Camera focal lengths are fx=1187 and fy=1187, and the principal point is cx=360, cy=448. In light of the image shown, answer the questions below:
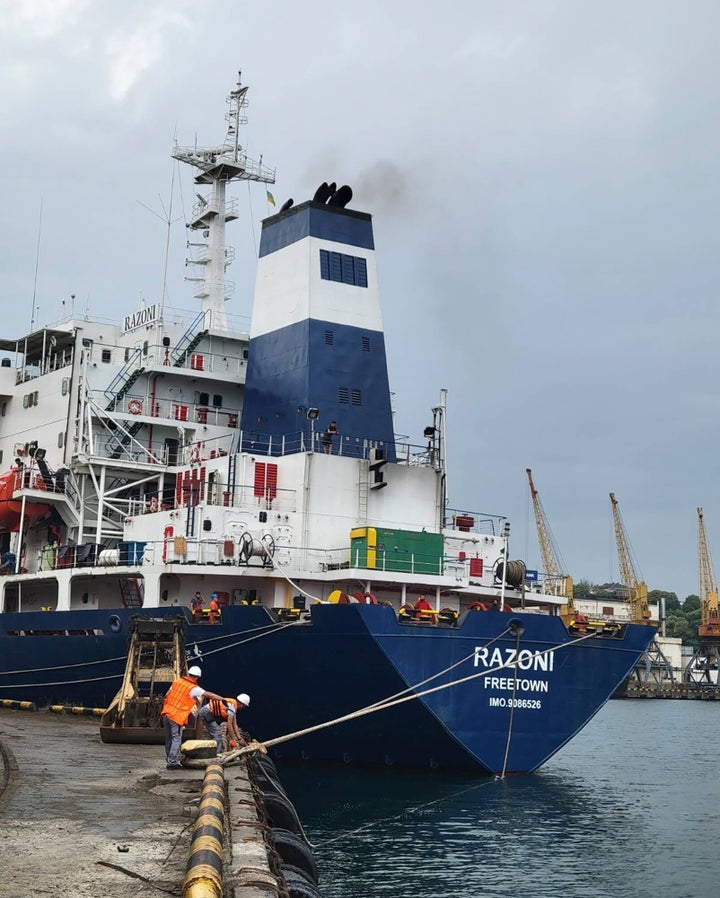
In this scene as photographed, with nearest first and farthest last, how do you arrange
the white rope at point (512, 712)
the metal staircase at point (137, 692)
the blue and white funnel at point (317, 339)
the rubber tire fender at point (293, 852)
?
the rubber tire fender at point (293, 852) → the metal staircase at point (137, 692) → the white rope at point (512, 712) → the blue and white funnel at point (317, 339)

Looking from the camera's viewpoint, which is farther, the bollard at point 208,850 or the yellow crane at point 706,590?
the yellow crane at point 706,590

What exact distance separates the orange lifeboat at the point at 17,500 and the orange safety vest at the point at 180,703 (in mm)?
18375

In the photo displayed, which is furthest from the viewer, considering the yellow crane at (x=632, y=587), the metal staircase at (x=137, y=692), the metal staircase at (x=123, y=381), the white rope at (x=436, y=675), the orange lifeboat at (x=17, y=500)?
the yellow crane at (x=632, y=587)

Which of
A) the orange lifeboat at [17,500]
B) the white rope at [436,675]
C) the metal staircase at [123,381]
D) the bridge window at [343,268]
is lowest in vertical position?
the white rope at [436,675]

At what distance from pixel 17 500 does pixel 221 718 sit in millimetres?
18932

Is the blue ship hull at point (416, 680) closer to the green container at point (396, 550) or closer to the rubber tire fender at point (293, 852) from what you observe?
the green container at point (396, 550)

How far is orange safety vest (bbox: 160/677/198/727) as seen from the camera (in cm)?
1617

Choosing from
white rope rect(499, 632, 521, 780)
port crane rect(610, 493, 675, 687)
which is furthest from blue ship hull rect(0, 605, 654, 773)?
port crane rect(610, 493, 675, 687)

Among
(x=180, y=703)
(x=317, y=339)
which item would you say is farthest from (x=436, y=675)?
(x=317, y=339)

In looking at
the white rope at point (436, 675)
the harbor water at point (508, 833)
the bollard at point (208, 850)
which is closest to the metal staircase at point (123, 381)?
the harbor water at point (508, 833)

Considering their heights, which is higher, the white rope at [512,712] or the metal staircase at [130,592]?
the metal staircase at [130,592]

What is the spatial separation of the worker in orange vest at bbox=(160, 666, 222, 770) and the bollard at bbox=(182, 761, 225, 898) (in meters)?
3.17

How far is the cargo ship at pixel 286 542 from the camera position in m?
24.1

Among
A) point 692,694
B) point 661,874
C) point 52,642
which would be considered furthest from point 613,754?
point 692,694
